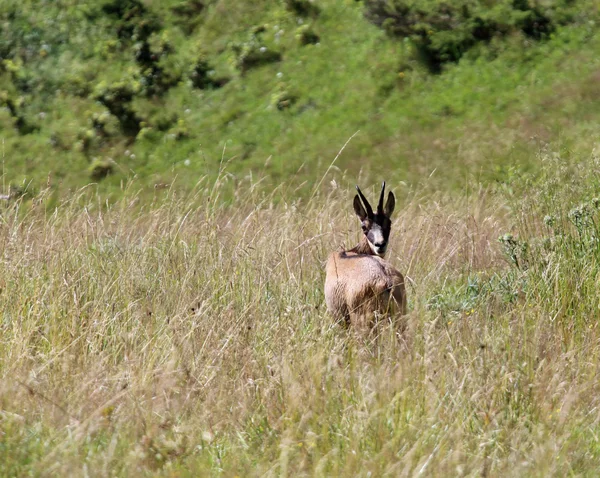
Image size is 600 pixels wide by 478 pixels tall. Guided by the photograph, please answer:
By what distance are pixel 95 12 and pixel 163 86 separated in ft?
13.1

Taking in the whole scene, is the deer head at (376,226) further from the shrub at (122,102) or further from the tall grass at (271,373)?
the shrub at (122,102)

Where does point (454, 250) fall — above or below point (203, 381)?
below

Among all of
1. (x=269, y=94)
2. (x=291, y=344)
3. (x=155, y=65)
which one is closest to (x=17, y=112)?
(x=155, y=65)

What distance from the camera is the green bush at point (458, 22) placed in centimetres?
2108

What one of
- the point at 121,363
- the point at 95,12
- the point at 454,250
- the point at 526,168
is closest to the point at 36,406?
the point at 121,363

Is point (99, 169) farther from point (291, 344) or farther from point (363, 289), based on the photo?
point (291, 344)

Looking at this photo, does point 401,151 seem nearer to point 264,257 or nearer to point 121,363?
point 264,257

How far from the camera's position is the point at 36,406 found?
488 centimetres

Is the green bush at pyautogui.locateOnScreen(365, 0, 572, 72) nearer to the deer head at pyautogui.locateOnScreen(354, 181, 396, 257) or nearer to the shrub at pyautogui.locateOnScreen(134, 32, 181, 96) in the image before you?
the shrub at pyautogui.locateOnScreen(134, 32, 181, 96)

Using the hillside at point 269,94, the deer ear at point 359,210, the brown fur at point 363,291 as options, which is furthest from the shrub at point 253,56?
the brown fur at point 363,291

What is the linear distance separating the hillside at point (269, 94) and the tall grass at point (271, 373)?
9.89 m

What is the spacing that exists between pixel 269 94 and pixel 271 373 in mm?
16416

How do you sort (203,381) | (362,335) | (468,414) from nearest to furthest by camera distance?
(468,414) < (203,381) < (362,335)

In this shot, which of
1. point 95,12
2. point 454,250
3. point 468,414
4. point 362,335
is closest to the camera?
point 468,414
